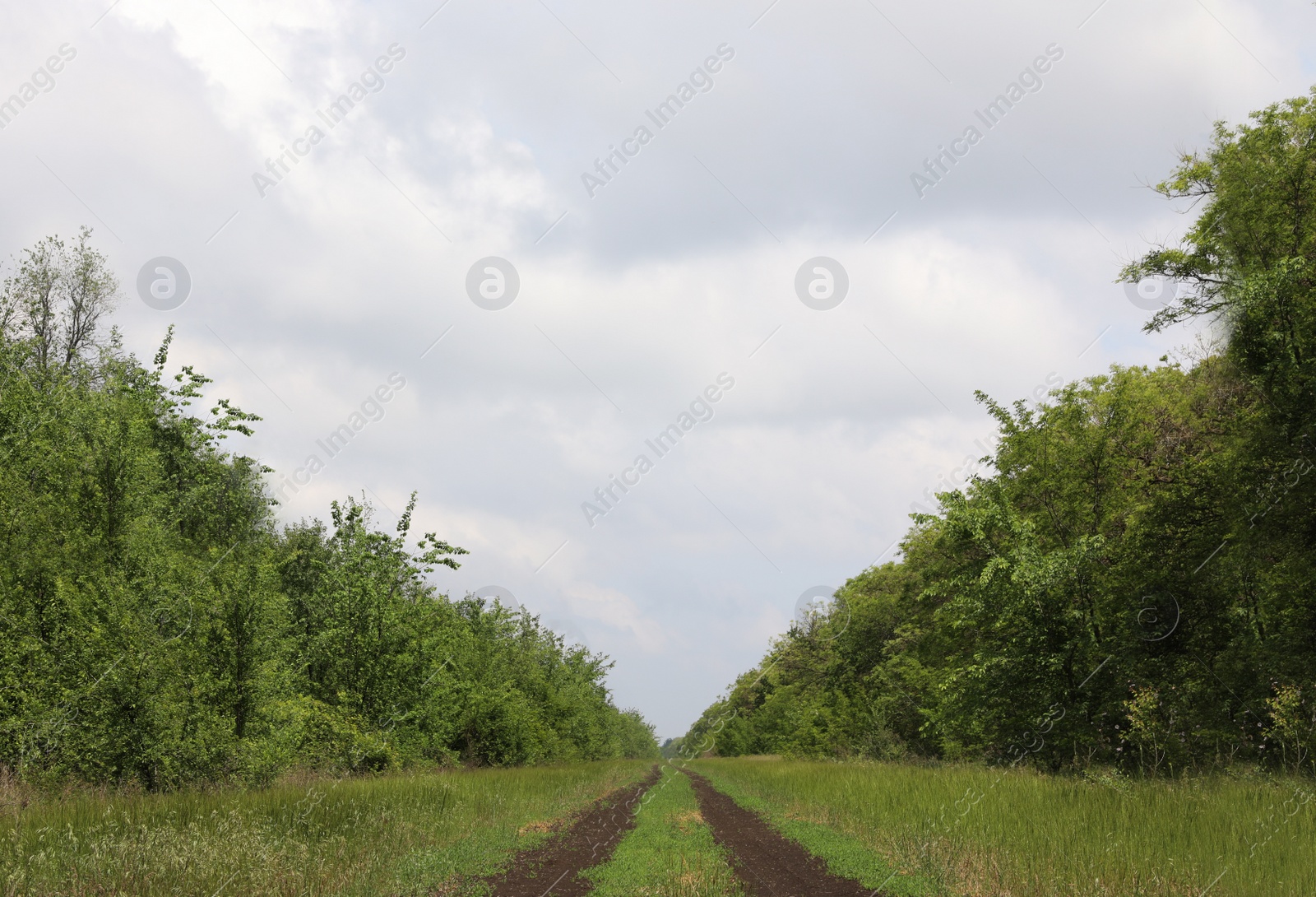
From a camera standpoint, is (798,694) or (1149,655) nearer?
(1149,655)

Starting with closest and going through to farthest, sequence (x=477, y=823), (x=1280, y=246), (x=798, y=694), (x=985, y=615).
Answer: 1. (x=477, y=823)
2. (x=1280, y=246)
3. (x=985, y=615)
4. (x=798, y=694)

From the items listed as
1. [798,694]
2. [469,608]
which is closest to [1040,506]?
[469,608]

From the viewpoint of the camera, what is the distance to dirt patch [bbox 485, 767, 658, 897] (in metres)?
11.2

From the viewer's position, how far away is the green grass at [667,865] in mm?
10570

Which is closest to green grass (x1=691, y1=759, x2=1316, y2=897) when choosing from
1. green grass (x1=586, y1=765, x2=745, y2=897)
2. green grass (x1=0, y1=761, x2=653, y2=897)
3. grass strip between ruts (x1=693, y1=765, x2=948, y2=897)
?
grass strip between ruts (x1=693, y1=765, x2=948, y2=897)

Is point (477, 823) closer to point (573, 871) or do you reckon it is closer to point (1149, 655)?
point (573, 871)

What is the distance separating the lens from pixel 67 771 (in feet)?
49.9

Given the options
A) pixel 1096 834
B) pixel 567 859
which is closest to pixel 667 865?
pixel 567 859

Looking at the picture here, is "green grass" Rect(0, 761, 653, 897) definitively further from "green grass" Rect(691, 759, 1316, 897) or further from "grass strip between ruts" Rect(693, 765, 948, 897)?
"green grass" Rect(691, 759, 1316, 897)

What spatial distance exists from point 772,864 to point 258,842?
8955mm

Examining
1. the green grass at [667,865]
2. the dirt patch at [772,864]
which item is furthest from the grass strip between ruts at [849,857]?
the green grass at [667,865]

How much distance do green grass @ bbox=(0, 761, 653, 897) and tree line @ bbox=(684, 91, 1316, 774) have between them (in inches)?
630

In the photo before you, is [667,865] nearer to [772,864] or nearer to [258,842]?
[772,864]

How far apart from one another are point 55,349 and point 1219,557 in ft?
155
